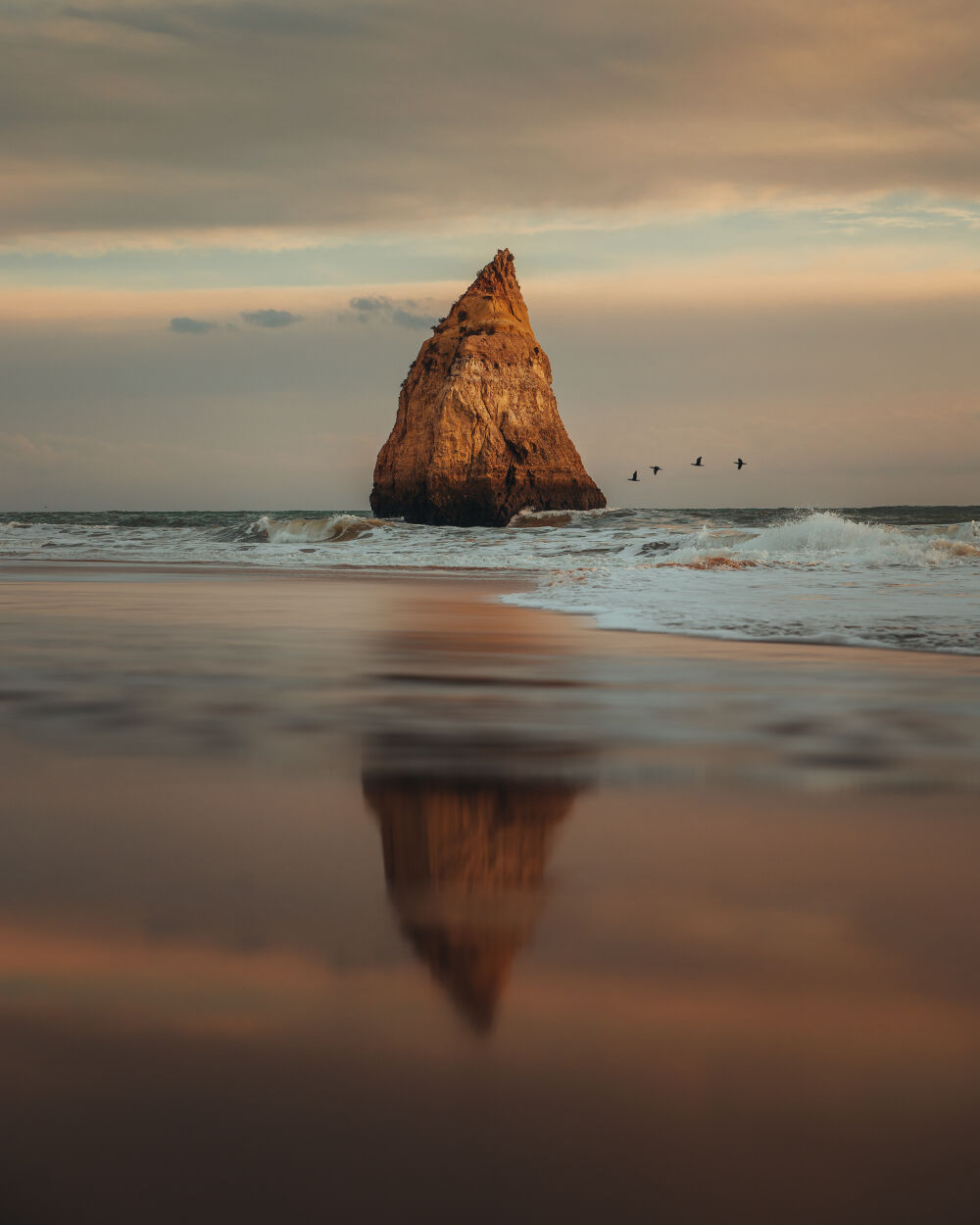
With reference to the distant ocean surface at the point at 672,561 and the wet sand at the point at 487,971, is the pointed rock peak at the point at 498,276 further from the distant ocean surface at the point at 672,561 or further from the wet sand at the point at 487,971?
the wet sand at the point at 487,971

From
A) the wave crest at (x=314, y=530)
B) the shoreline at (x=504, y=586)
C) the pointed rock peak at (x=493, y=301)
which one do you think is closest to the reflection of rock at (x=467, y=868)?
the shoreline at (x=504, y=586)

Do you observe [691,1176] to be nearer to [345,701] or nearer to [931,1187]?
[931,1187]

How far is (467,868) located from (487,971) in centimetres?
49

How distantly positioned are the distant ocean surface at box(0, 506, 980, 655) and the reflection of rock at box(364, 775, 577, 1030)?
4.13 m

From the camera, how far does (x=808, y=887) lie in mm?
1914

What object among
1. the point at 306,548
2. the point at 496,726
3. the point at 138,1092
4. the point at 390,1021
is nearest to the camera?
the point at 138,1092

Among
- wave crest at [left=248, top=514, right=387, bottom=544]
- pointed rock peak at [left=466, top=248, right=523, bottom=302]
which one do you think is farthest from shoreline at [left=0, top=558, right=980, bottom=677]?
pointed rock peak at [left=466, top=248, right=523, bottom=302]

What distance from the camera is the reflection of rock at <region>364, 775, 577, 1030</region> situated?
1.55m

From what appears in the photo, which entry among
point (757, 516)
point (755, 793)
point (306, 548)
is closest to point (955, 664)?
point (755, 793)

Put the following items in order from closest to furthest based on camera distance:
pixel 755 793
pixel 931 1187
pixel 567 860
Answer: pixel 931 1187, pixel 567 860, pixel 755 793

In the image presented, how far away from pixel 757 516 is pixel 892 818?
40.0m

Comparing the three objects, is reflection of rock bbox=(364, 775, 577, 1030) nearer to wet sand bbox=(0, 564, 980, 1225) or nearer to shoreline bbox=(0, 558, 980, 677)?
wet sand bbox=(0, 564, 980, 1225)

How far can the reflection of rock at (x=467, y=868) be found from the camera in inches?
61.2

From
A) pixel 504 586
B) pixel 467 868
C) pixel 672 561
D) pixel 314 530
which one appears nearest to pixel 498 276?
pixel 314 530
